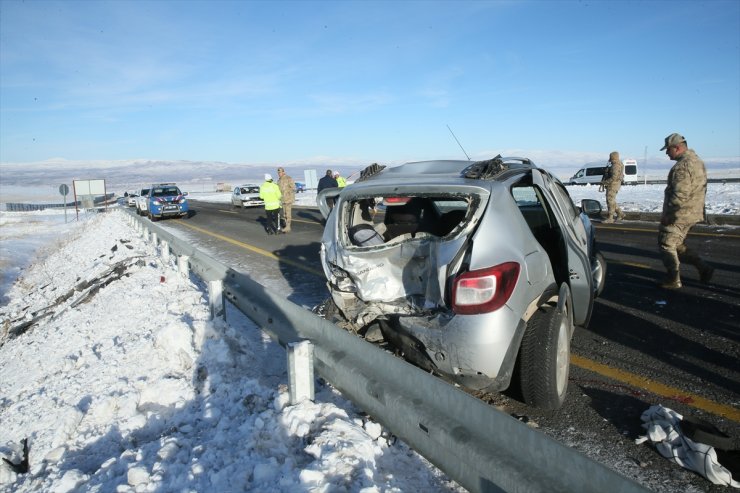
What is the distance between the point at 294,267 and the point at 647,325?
19.1ft

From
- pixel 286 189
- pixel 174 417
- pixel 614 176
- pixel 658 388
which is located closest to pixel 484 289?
pixel 658 388

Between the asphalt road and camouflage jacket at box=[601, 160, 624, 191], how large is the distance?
6.49 m

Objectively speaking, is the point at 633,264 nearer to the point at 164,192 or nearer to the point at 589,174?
the point at 164,192

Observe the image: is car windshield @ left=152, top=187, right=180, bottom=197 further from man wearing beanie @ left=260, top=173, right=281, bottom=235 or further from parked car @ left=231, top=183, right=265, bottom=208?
man wearing beanie @ left=260, top=173, right=281, bottom=235

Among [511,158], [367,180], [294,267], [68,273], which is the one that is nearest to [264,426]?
[367,180]

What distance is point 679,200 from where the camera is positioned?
624 centimetres

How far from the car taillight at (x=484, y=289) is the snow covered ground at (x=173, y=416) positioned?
0.90 metres

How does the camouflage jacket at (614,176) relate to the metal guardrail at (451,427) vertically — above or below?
above

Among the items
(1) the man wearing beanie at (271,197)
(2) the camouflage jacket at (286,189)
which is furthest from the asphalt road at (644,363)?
(2) the camouflage jacket at (286,189)

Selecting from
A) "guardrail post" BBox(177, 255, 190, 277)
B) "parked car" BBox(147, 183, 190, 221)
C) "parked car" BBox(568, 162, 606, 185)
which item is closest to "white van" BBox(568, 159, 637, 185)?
"parked car" BBox(568, 162, 606, 185)

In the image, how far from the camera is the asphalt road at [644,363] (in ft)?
9.71

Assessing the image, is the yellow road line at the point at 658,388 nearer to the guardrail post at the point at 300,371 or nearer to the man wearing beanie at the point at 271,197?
the guardrail post at the point at 300,371

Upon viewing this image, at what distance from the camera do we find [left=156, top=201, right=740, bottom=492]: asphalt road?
2961 millimetres

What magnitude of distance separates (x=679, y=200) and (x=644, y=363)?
10.1 ft
